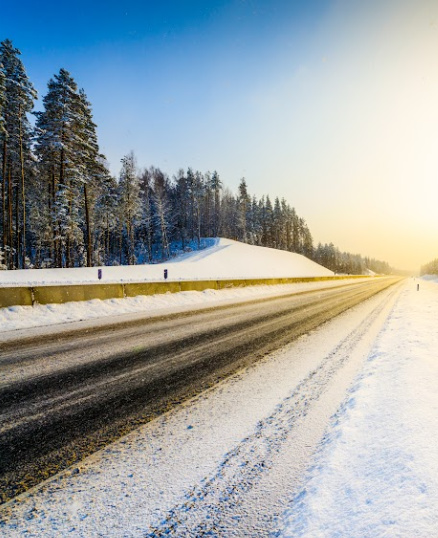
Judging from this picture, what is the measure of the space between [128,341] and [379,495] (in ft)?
15.1

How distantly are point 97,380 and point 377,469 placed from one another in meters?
2.94

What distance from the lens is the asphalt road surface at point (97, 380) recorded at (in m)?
2.17

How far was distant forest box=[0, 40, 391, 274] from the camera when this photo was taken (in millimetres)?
26938

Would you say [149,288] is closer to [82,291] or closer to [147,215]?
[82,291]

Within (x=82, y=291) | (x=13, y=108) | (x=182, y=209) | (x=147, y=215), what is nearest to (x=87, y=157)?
(x=13, y=108)

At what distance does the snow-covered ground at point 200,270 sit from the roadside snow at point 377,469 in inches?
426

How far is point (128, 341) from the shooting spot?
17.9ft

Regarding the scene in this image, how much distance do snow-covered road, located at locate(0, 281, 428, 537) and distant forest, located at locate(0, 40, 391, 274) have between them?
1065 inches

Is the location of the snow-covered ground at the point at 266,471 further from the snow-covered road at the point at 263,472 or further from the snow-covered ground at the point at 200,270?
the snow-covered ground at the point at 200,270

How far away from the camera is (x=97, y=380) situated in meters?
3.50

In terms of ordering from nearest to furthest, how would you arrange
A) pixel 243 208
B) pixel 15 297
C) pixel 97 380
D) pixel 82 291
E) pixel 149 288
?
pixel 97 380 < pixel 15 297 < pixel 82 291 < pixel 149 288 < pixel 243 208

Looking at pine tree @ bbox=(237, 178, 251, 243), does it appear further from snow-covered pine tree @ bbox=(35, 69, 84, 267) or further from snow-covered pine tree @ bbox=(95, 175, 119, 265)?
snow-covered pine tree @ bbox=(35, 69, 84, 267)

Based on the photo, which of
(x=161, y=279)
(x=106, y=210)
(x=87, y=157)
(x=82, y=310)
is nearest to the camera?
(x=82, y=310)

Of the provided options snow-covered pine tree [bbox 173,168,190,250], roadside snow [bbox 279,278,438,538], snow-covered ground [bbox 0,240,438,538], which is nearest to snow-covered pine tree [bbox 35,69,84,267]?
snow-covered ground [bbox 0,240,438,538]
